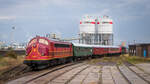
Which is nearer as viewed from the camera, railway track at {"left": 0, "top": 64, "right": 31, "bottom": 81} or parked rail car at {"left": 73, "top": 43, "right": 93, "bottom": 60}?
railway track at {"left": 0, "top": 64, "right": 31, "bottom": 81}

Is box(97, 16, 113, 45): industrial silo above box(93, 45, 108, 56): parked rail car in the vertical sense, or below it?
above

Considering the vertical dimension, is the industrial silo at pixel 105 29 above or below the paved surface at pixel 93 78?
above

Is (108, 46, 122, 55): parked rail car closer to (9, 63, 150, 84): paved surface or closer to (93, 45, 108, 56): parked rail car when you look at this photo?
(93, 45, 108, 56): parked rail car

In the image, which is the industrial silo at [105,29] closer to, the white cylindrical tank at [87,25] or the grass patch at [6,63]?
the white cylindrical tank at [87,25]

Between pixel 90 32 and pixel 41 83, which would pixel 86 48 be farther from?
pixel 90 32

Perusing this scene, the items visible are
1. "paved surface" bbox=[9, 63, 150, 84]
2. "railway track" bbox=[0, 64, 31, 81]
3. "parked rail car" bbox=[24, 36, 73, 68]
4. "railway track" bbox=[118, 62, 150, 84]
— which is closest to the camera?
"paved surface" bbox=[9, 63, 150, 84]

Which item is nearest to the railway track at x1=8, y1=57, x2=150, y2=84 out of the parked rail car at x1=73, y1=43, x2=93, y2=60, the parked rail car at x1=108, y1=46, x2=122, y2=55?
the parked rail car at x1=73, y1=43, x2=93, y2=60

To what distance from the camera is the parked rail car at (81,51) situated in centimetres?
3805

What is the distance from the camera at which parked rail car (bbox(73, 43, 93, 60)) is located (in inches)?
1498

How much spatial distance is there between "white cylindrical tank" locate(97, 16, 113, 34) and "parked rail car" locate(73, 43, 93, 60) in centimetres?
4814

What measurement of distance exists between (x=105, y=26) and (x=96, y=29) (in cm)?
432

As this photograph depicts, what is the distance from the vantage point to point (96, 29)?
98750 millimetres

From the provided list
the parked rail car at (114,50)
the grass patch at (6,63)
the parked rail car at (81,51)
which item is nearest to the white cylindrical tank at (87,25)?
the parked rail car at (114,50)

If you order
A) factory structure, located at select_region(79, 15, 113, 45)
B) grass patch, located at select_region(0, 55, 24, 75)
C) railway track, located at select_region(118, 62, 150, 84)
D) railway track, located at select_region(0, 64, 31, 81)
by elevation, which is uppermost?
factory structure, located at select_region(79, 15, 113, 45)
